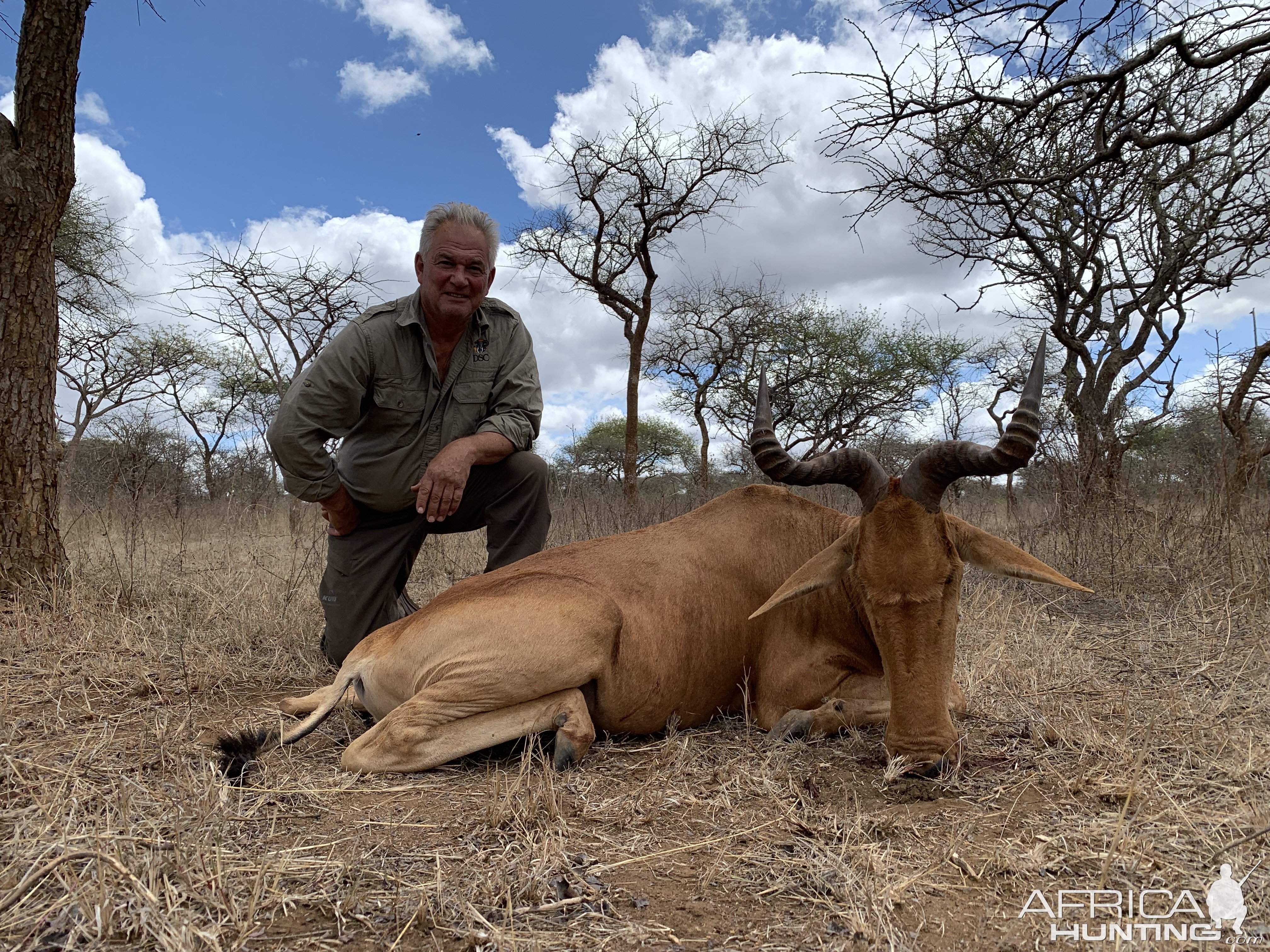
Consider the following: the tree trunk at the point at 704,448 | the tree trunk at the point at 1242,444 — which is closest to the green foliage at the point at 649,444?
the tree trunk at the point at 704,448

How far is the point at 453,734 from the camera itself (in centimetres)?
316

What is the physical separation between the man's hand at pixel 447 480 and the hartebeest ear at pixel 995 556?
2464mm

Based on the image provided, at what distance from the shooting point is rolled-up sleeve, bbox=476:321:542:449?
A: 190 inches

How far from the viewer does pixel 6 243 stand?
557cm

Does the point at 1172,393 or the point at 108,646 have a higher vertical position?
the point at 1172,393

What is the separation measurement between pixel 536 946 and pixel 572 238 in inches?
739

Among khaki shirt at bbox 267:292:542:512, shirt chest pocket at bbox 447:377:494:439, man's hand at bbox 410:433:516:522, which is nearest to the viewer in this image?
man's hand at bbox 410:433:516:522

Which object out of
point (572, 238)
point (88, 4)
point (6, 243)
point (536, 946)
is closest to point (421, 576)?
point (6, 243)

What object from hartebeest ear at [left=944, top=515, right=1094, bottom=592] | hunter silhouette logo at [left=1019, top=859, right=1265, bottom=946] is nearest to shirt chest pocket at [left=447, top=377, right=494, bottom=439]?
hartebeest ear at [left=944, top=515, right=1094, bottom=592]

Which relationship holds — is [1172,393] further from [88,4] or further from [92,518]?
[92,518]

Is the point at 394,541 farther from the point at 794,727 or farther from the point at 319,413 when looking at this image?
the point at 794,727

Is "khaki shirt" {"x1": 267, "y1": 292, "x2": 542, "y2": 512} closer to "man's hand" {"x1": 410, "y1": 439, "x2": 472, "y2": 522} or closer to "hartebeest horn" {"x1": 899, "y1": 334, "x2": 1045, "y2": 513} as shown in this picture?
"man's hand" {"x1": 410, "y1": 439, "x2": 472, "y2": 522}

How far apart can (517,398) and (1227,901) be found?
3.98m

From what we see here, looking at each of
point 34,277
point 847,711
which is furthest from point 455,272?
point 34,277
